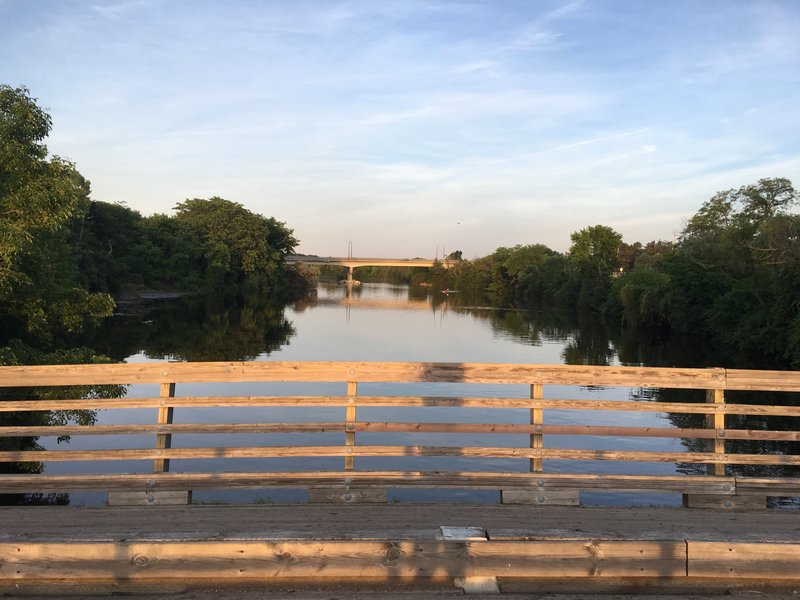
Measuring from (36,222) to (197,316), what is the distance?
150 ft

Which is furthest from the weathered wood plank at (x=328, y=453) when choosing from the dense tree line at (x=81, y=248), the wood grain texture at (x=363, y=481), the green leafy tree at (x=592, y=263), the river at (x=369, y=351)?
the green leafy tree at (x=592, y=263)

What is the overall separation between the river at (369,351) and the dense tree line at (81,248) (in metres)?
3.09

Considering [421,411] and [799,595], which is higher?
[799,595]

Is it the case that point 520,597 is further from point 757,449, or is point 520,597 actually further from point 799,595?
point 757,449

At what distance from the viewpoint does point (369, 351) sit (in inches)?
1505

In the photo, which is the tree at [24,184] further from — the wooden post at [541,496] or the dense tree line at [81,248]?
the wooden post at [541,496]

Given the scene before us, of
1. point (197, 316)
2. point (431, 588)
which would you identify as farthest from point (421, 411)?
point (197, 316)

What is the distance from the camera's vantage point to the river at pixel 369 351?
14234mm

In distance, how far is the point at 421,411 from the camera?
67.5 ft

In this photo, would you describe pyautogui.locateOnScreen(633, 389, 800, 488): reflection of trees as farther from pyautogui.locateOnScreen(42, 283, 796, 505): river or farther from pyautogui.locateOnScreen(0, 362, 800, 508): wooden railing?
pyautogui.locateOnScreen(0, 362, 800, 508): wooden railing

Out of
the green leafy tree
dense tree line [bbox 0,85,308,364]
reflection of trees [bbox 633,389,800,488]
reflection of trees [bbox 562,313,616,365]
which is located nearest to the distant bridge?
dense tree line [bbox 0,85,308,364]

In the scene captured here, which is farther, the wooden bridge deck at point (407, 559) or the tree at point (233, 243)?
the tree at point (233, 243)

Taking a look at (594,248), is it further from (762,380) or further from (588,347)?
(762,380)

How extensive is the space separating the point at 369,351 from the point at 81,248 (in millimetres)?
31552
